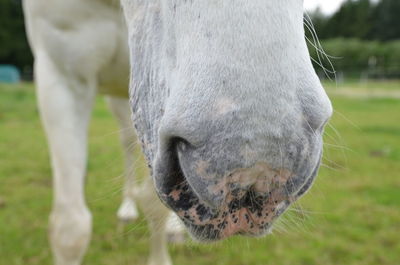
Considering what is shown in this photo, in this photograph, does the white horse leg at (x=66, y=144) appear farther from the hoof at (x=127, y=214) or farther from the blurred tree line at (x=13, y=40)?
the blurred tree line at (x=13, y=40)

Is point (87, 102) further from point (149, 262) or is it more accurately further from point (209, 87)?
point (209, 87)

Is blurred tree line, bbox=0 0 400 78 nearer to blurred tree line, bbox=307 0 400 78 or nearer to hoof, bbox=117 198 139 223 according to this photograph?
blurred tree line, bbox=307 0 400 78

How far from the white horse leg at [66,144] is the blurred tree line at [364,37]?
19.8m

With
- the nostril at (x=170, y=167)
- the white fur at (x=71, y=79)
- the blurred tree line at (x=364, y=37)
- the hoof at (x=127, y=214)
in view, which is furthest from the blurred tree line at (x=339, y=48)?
the nostril at (x=170, y=167)

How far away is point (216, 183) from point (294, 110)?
0.19m

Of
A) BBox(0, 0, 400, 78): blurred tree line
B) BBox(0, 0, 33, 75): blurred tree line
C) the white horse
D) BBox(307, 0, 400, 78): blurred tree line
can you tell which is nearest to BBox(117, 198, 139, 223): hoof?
the white horse

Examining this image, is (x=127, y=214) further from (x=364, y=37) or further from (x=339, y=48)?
(x=364, y=37)

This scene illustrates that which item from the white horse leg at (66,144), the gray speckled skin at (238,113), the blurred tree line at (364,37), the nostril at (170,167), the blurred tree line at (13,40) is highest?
the gray speckled skin at (238,113)

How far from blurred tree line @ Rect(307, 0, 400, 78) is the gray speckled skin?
811 inches

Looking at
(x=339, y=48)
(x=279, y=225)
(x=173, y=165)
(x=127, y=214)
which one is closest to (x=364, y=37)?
(x=339, y=48)

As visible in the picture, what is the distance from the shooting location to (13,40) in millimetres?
24219

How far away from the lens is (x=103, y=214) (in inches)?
129

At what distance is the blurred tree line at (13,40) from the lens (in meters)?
23.5

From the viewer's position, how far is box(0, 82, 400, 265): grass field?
2498 millimetres
